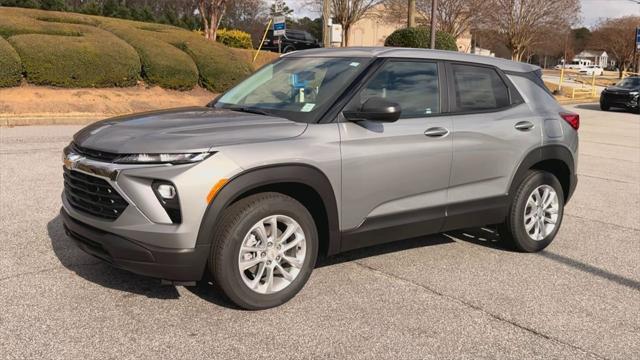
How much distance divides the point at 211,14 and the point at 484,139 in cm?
2319

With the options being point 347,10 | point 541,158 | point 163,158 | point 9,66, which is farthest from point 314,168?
point 347,10

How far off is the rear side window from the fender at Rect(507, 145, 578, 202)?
1.66 ft

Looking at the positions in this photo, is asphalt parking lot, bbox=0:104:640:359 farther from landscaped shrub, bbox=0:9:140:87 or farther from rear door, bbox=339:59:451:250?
landscaped shrub, bbox=0:9:140:87

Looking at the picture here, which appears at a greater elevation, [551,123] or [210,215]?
[551,123]

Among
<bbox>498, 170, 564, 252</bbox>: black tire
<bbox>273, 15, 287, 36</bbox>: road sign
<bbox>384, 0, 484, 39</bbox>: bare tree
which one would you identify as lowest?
<bbox>498, 170, 564, 252</bbox>: black tire

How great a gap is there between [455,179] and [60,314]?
2.96 m

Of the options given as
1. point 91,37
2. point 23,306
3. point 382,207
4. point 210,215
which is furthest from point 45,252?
point 91,37

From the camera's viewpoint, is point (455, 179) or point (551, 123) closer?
point (455, 179)

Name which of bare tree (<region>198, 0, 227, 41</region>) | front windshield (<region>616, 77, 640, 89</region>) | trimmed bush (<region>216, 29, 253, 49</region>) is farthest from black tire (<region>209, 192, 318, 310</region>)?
trimmed bush (<region>216, 29, 253, 49</region>)

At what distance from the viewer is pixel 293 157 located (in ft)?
12.0

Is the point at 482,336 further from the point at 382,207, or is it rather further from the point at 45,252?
the point at 45,252

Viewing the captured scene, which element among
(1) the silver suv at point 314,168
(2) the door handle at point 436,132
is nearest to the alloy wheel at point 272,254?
(1) the silver suv at point 314,168

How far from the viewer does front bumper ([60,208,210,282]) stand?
11.0 ft

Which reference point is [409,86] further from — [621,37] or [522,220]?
[621,37]
